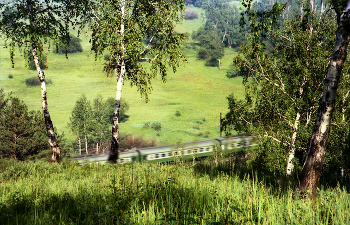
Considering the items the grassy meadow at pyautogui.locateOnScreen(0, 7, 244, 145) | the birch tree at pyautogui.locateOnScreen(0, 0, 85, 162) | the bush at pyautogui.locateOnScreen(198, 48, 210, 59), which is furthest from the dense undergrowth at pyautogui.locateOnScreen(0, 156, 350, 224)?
the bush at pyautogui.locateOnScreen(198, 48, 210, 59)

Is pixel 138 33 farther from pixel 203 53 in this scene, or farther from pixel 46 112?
pixel 203 53

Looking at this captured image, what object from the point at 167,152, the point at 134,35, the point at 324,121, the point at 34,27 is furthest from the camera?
the point at 167,152

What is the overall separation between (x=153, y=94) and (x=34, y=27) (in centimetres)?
8156

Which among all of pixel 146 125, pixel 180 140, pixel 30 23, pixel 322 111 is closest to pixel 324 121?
pixel 322 111

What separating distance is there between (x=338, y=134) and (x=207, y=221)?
446 inches

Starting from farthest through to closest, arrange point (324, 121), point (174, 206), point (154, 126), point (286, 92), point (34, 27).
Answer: point (154, 126)
point (286, 92)
point (34, 27)
point (324, 121)
point (174, 206)

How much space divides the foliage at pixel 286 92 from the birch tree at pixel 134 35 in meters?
4.27

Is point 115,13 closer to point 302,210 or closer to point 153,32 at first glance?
point 153,32

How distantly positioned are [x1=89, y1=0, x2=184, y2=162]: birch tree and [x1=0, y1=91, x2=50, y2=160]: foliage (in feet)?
48.1

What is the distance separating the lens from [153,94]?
95.8 m

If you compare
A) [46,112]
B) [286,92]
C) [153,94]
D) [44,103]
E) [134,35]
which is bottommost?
[153,94]

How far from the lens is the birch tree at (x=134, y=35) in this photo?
14.6 meters

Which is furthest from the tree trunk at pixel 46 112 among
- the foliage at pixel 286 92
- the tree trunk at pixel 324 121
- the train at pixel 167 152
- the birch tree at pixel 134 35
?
the tree trunk at pixel 324 121

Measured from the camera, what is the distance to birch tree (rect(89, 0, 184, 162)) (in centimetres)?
1458
